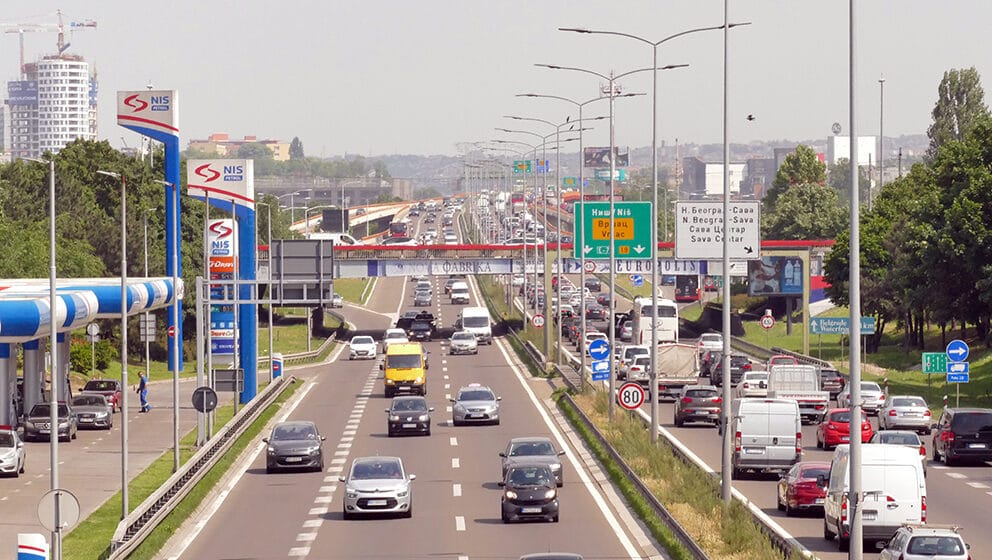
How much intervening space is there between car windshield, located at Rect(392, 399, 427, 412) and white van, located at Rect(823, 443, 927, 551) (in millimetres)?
27326

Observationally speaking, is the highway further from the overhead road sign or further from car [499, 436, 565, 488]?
the overhead road sign

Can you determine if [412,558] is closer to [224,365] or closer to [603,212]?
[603,212]

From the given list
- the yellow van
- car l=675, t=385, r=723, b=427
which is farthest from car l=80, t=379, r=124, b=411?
car l=675, t=385, r=723, b=427

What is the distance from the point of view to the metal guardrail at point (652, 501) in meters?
29.3

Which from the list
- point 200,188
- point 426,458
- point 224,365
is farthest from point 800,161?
point 426,458

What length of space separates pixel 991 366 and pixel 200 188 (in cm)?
3687

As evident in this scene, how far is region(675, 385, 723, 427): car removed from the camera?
5812 cm

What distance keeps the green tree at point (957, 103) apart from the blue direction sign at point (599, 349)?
245 ft

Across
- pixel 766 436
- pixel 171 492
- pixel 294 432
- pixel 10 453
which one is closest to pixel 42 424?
pixel 10 453

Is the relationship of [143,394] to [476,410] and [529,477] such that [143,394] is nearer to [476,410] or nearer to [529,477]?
[476,410]

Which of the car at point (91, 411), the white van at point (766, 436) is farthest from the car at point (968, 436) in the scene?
the car at point (91, 411)

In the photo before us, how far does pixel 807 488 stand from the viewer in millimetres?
35719

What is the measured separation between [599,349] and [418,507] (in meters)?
15.7

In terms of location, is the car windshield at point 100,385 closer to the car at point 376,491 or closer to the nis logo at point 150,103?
the nis logo at point 150,103
